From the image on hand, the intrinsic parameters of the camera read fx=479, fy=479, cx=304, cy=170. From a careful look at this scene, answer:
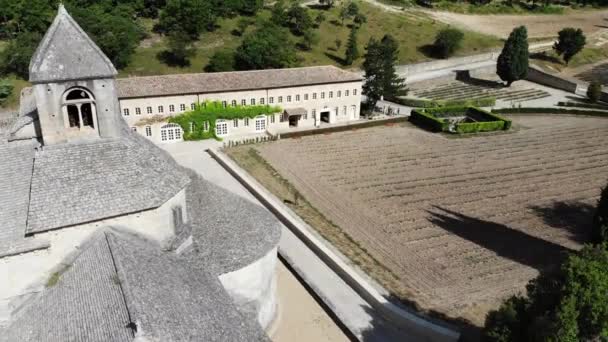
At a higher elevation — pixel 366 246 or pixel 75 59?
pixel 75 59

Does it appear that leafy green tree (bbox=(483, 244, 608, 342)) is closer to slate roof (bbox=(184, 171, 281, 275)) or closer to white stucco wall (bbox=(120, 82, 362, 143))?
slate roof (bbox=(184, 171, 281, 275))

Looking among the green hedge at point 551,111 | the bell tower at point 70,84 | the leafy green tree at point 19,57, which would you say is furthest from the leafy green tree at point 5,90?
the green hedge at point 551,111

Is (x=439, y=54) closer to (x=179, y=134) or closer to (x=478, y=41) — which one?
(x=478, y=41)

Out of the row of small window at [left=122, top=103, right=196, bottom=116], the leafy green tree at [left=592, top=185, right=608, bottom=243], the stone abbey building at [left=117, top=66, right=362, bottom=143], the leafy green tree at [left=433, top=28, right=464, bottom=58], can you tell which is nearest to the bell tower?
the leafy green tree at [left=592, top=185, right=608, bottom=243]

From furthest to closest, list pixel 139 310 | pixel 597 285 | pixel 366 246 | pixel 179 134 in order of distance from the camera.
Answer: pixel 179 134
pixel 366 246
pixel 597 285
pixel 139 310

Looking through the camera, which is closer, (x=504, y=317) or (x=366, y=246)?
(x=504, y=317)

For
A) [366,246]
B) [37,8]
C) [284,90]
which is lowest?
[366,246]

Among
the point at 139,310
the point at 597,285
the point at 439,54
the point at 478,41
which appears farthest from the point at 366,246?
the point at 478,41
